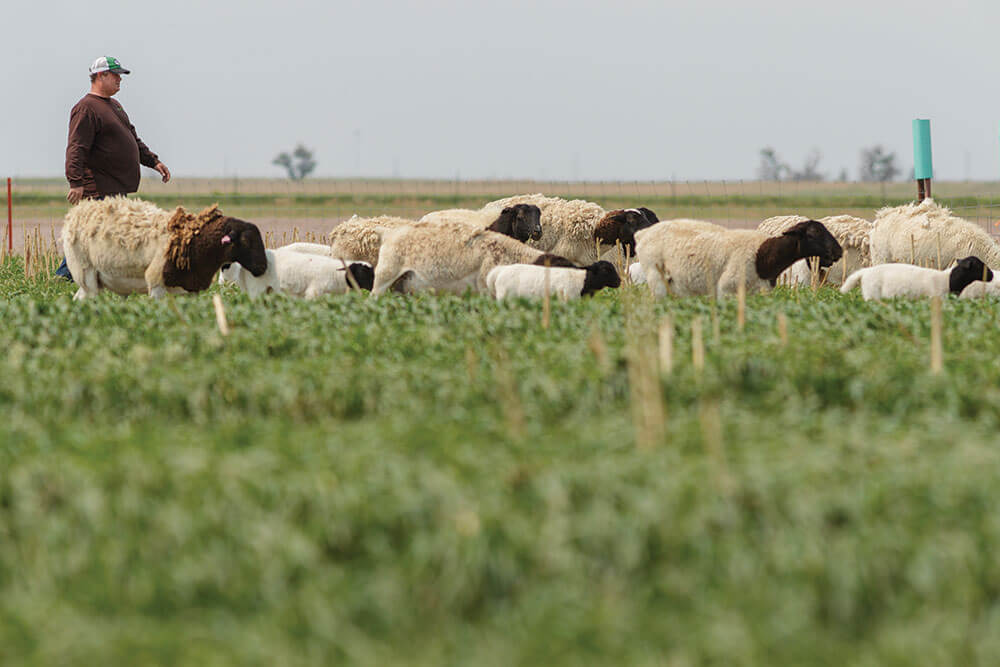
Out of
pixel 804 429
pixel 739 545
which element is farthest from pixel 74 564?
pixel 804 429

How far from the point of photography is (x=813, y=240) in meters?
13.1

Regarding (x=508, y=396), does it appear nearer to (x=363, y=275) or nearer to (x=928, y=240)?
(x=363, y=275)

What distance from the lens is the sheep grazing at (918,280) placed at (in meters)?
12.2

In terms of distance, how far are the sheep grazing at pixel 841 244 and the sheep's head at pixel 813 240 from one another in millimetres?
2521

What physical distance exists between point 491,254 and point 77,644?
909 cm

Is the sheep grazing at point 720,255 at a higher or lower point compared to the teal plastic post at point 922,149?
lower

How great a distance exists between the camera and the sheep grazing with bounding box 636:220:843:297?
12.8m

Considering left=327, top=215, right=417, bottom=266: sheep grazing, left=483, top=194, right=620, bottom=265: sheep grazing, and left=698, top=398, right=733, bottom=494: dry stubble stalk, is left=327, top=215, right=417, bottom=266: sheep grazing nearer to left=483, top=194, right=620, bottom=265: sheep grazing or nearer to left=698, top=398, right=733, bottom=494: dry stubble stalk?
left=483, top=194, right=620, bottom=265: sheep grazing

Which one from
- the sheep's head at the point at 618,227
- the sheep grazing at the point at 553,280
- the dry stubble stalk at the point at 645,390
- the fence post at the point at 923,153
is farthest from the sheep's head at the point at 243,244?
the fence post at the point at 923,153

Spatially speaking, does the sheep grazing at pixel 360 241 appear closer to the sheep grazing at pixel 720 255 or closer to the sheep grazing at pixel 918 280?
the sheep grazing at pixel 720 255

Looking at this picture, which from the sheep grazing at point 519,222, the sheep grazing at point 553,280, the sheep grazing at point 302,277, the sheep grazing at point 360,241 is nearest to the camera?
the sheep grazing at point 553,280

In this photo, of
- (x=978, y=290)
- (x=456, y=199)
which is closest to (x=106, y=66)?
(x=978, y=290)

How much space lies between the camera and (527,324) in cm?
916

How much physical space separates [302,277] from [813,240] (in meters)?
5.79
